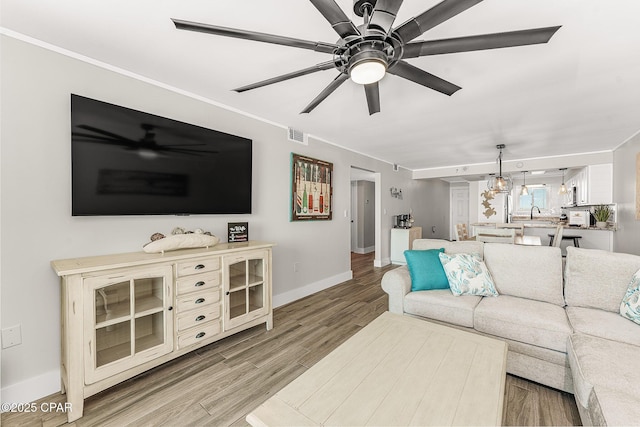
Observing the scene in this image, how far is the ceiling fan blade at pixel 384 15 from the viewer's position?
41.8 inches

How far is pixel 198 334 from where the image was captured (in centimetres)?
218

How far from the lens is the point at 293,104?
2.81 m

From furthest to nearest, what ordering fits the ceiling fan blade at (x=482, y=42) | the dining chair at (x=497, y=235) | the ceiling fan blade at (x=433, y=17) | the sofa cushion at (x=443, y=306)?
the dining chair at (x=497, y=235) < the sofa cushion at (x=443, y=306) < the ceiling fan blade at (x=482, y=42) < the ceiling fan blade at (x=433, y=17)

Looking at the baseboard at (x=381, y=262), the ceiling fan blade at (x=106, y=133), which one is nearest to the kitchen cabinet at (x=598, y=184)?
the baseboard at (x=381, y=262)

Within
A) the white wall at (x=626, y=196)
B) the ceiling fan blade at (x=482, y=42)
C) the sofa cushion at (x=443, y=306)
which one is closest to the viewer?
the ceiling fan blade at (x=482, y=42)

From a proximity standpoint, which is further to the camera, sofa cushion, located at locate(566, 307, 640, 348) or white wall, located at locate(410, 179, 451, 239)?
white wall, located at locate(410, 179, 451, 239)

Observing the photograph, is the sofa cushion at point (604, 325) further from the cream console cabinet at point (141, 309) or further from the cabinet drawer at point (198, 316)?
the cabinet drawer at point (198, 316)

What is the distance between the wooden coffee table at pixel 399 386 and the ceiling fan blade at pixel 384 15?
64.6 inches

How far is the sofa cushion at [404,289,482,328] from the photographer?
2.22m

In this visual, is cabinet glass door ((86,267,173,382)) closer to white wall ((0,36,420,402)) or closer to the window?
white wall ((0,36,420,402))

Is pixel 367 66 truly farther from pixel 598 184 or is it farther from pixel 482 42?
pixel 598 184

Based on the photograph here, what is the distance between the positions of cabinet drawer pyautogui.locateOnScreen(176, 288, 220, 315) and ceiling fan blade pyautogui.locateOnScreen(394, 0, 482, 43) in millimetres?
2219

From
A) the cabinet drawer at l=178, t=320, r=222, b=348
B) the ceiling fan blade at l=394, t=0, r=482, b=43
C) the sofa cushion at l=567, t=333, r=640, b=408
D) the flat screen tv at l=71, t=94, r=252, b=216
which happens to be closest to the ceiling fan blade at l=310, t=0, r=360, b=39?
the ceiling fan blade at l=394, t=0, r=482, b=43

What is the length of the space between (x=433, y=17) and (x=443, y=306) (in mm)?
2122
